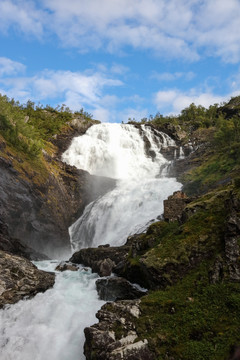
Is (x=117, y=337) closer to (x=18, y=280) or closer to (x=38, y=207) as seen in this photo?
(x=18, y=280)

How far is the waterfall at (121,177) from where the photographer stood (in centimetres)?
2784

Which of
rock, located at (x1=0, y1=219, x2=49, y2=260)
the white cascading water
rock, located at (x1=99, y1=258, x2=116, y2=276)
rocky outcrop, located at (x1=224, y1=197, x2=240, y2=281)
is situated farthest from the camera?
rock, located at (x1=0, y1=219, x2=49, y2=260)

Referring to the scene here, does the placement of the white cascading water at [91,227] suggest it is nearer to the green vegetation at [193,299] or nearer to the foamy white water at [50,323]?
the foamy white water at [50,323]

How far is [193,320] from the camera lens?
7148mm

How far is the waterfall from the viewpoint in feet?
91.4

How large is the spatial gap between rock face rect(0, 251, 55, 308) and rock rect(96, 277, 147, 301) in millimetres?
3291

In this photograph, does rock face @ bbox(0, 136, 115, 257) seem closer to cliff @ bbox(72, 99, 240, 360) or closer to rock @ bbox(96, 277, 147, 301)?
rock @ bbox(96, 277, 147, 301)

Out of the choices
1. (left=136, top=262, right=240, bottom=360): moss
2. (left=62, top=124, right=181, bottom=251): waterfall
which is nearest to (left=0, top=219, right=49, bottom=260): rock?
(left=62, top=124, right=181, bottom=251): waterfall

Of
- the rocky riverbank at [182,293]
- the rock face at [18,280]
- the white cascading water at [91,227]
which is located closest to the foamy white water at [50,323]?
the white cascading water at [91,227]

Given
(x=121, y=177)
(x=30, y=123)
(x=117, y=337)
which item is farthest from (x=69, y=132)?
(x=117, y=337)

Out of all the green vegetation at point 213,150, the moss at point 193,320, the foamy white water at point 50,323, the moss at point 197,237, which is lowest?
the foamy white water at point 50,323

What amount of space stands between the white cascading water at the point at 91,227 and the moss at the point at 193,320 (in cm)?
312

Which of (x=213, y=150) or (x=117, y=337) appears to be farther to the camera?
(x=213, y=150)

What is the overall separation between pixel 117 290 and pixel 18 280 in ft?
17.3
